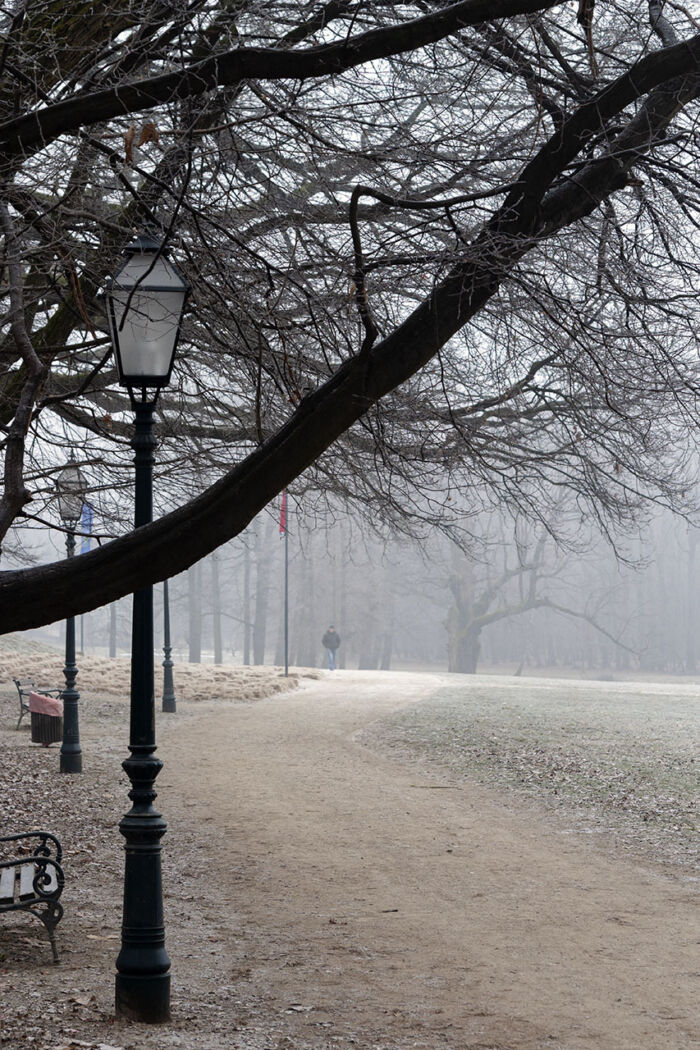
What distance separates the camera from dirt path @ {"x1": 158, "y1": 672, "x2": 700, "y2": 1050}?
575cm

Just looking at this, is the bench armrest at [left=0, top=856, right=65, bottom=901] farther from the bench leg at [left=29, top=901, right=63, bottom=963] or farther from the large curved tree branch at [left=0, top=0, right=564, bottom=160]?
the large curved tree branch at [left=0, top=0, right=564, bottom=160]

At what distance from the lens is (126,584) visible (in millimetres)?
4934

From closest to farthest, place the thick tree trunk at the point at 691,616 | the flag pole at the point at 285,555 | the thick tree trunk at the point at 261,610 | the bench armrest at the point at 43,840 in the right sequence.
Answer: the bench armrest at the point at 43,840 < the flag pole at the point at 285,555 < the thick tree trunk at the point at 261,610 < the thick tree trunk at the point at 691,616

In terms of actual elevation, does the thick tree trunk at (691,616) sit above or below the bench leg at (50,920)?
above

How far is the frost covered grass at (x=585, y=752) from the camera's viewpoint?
1183 centimetres

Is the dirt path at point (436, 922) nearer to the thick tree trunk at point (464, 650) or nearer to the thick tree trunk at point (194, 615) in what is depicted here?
the thick tree trunk at point (464, 650)

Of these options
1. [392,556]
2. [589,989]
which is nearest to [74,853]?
[589,989]

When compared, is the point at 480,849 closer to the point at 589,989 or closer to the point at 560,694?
the point at 589,989

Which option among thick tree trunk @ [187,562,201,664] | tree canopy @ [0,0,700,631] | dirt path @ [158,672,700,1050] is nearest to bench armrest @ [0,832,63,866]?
dirt path @ [158,672,700,1050]

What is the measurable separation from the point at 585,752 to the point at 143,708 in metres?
12.4

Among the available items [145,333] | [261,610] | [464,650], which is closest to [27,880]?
[145,333]

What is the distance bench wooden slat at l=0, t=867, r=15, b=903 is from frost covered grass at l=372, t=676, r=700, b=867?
5.92 meters

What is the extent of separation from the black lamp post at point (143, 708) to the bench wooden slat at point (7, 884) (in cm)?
107

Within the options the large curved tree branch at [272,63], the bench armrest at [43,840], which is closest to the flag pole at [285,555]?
the bench armrest at [43,840]
